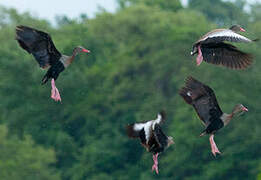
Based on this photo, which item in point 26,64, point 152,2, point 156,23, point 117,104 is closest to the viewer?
point 26,64

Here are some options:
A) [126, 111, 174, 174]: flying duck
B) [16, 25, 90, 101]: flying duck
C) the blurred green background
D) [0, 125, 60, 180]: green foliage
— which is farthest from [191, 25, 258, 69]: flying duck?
[0, 125, 60, 180]: green foliage

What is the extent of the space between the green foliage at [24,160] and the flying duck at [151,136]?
2295cm

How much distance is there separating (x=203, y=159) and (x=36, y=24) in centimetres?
1274

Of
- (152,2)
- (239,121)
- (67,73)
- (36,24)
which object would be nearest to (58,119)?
(67,73)

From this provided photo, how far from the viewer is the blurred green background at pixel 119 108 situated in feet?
128

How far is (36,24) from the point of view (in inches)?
1837

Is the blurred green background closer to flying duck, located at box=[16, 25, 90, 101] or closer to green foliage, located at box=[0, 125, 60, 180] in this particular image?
green foliage, located at box=[0, 125, 60, 180]

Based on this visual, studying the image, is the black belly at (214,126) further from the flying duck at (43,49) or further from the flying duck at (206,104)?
the flying duck at (43,49)

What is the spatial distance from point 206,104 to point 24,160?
24741mm

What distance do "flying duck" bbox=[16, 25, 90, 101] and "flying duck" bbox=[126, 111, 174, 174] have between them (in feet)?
5.54

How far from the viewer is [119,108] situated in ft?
148

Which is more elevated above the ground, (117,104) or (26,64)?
(26,64)

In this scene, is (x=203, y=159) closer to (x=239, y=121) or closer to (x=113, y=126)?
(x=239, y=121)

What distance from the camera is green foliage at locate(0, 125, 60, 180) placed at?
1496 inches
